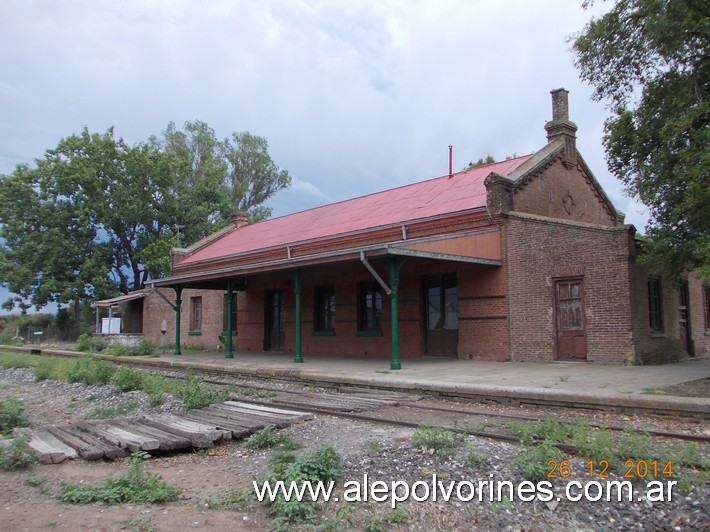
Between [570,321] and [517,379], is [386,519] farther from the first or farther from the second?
[570,321]

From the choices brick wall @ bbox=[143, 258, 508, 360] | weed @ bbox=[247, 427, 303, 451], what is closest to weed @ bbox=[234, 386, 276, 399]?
weed @ bbox=[247, 427, 303, 451]

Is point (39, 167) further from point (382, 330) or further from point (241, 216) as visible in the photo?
point (382, 330)

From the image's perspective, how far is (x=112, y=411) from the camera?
371 inches

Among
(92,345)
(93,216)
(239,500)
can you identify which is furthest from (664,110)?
(93,216)

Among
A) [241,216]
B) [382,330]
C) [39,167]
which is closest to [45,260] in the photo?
[39,167]

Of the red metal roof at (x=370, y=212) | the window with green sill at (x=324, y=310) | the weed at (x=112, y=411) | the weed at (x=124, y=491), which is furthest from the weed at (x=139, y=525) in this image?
the window with green sill at (x=324, y=310)

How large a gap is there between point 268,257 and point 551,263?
11.6 m

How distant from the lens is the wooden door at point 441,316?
1555 cm

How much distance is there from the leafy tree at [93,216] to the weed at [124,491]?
90.3 feet

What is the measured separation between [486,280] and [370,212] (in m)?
6.78

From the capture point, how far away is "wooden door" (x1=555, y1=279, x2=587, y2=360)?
43.7 ft

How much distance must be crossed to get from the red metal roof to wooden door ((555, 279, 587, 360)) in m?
3.18

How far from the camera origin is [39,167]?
32.4 m

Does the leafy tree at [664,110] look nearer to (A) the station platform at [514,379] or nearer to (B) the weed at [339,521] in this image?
(A) the station platform at [514,379]
